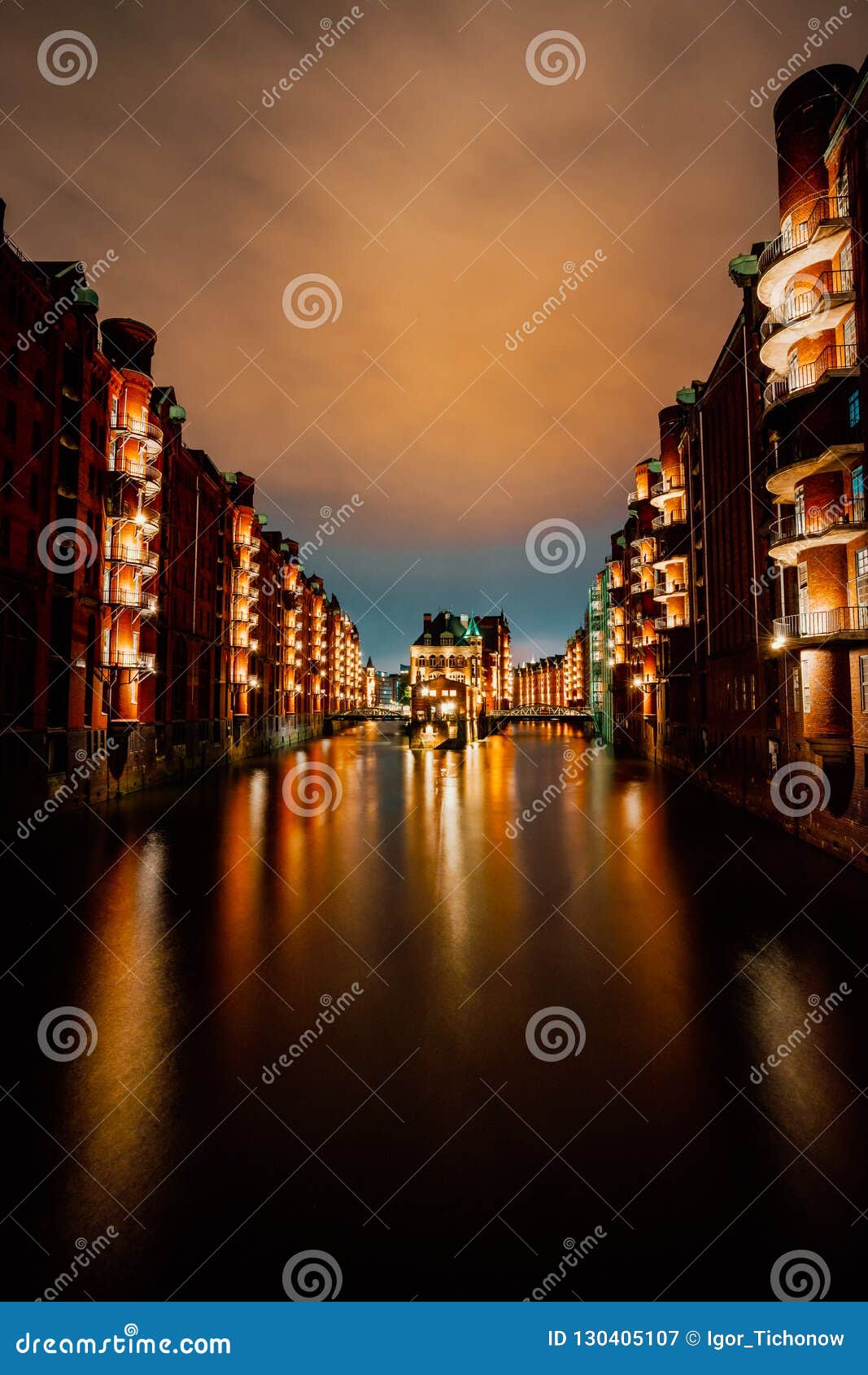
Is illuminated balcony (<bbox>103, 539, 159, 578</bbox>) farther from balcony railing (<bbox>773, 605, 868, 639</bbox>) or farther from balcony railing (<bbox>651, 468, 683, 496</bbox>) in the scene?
balcony railing (<bbox>651, 468, 683, 496</bbox>)

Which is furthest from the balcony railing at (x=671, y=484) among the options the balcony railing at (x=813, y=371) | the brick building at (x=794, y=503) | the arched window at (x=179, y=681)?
the arched window at (x=179, y=681)

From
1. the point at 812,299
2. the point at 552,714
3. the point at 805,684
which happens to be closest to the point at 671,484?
the point at 812,299

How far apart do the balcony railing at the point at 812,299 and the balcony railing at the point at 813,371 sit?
1.27m

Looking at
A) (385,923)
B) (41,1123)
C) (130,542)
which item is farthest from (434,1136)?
(130,542)

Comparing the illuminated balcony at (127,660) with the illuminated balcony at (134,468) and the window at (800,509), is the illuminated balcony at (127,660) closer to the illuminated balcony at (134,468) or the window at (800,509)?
the illuminated balcony at (134,468)

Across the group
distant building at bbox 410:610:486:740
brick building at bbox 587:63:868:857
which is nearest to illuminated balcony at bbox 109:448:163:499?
brick building at bbox 587:63:868:857

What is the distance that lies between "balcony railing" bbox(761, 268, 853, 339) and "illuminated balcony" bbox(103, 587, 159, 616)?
28.9 m

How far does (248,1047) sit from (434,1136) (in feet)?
10.5

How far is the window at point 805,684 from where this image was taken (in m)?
18.3

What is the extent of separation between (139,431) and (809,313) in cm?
2953

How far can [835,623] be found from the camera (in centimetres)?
1703

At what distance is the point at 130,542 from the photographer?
1235 inches

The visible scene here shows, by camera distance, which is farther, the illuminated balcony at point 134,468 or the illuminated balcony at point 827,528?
the illuminated balcony at point 134,468

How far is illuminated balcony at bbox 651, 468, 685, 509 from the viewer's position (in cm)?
3956
